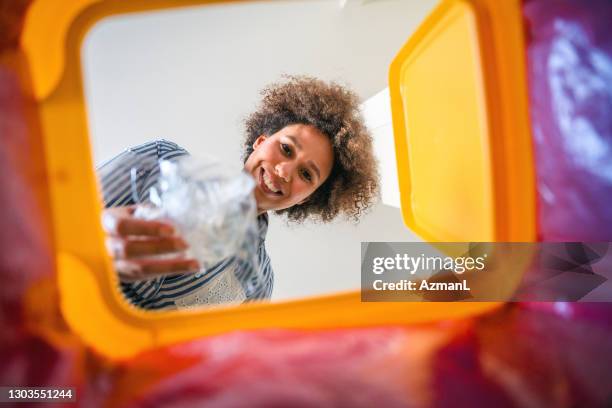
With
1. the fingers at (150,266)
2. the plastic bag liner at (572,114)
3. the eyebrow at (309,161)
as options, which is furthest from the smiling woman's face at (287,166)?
the plastic bag liner at (572,114)

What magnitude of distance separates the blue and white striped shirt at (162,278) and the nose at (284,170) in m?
0.14

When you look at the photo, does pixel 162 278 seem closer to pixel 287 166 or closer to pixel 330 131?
pixel 287 166

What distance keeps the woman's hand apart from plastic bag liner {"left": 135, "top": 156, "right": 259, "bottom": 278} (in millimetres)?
15

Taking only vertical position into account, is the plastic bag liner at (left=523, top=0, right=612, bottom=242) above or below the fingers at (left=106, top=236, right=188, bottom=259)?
above

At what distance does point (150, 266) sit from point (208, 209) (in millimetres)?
77

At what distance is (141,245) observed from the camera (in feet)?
1.51

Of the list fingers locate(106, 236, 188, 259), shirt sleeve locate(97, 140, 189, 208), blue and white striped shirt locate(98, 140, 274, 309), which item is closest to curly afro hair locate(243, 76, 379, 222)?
blue and white striped shirt locate(98, 140, 274, 309)

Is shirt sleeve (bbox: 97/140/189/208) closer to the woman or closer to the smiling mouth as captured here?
the woman

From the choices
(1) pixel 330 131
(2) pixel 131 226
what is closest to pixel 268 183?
(1) pixel 330 131

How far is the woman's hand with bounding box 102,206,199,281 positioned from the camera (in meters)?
0.45

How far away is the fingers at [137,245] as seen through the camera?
18.1 inches

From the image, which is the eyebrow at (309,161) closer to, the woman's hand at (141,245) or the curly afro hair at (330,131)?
the curly afro hair at (330,131)

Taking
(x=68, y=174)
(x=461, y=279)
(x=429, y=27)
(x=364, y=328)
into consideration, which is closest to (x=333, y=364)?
(x=364, y=328)

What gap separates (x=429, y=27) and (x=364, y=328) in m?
0.37
